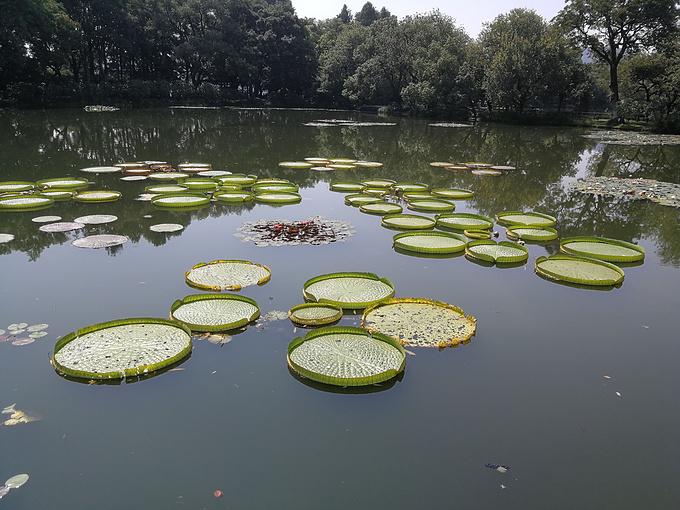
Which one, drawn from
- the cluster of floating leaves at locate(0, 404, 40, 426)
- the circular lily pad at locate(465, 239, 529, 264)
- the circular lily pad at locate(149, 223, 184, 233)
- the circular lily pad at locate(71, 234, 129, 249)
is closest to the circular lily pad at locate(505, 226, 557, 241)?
the circular lily pad at locate(465, 239, 529, 264)

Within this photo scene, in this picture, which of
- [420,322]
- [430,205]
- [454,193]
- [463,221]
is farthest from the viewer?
[454,193]

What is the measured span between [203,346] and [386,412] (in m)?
1.58

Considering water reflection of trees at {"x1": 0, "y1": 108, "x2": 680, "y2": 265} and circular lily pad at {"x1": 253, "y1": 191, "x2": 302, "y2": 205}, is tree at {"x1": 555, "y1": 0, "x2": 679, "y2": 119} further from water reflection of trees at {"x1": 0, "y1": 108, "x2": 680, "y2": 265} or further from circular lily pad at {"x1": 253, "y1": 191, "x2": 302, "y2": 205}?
circular lily pad at {"x1": 253, "y1": 191, "x2": 302, "y2": 205}

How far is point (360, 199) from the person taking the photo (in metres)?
8.52

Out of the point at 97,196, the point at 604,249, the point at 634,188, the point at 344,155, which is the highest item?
the point at 344,155

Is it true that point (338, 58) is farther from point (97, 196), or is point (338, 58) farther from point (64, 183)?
point (97, 196)

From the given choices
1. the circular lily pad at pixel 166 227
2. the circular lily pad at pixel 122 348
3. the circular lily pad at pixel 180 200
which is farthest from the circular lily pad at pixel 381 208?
the circular lily pad at pixel 122 348

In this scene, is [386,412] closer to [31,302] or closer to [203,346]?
[203,346]

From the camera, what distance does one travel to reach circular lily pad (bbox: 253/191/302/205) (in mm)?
8359

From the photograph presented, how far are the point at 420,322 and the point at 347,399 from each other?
1.16m

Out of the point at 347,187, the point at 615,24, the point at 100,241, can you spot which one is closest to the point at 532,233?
the point at 347,187

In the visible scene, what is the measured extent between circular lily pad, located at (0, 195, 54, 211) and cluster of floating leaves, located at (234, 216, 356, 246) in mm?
3455

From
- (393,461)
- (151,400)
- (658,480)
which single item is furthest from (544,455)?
(151,400)

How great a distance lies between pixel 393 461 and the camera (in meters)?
2.52
